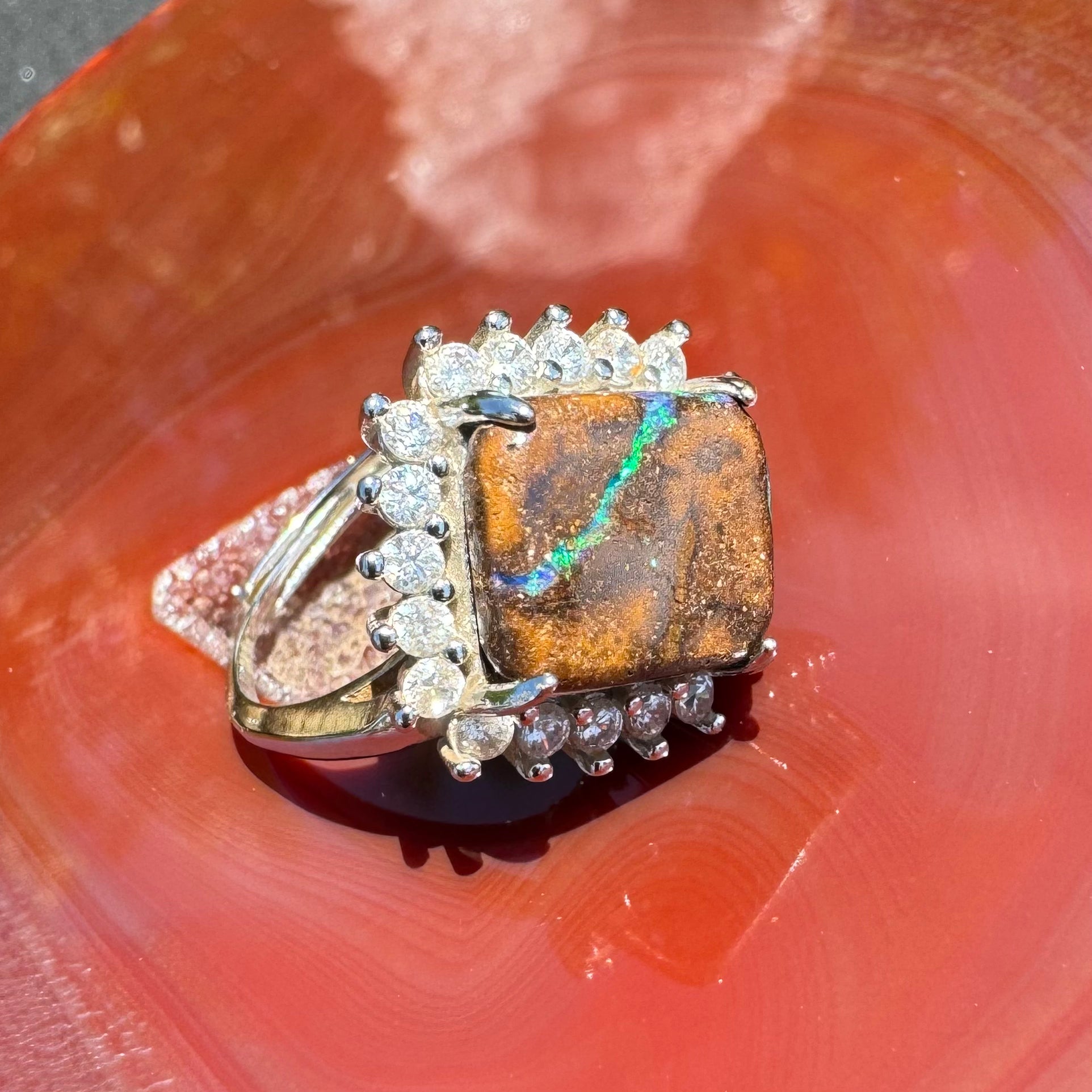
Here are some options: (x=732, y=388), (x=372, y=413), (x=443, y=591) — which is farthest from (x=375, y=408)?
(x=732, y=388)

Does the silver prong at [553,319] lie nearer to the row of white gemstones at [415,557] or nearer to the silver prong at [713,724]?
the row of white gemstones at [415,557]

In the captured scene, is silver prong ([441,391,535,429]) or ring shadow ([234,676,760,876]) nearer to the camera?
silver prong ([441,391,535,429])

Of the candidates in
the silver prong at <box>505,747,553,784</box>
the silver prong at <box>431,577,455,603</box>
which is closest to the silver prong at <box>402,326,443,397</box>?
the silver prong at <box>431,577,455,603</box>

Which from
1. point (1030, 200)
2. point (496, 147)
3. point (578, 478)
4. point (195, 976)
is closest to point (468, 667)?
point (578, 478)

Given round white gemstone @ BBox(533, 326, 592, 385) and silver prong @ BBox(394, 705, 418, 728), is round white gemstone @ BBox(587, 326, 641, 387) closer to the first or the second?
round white gemstone @ BBox(533, 326, 592, 385)

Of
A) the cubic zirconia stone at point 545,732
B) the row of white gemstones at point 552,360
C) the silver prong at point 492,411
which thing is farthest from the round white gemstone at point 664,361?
the cubic zirconia stone at point 545,732

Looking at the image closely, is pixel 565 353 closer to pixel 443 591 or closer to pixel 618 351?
pixel 618 351

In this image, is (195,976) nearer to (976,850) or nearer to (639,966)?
(639,966)
